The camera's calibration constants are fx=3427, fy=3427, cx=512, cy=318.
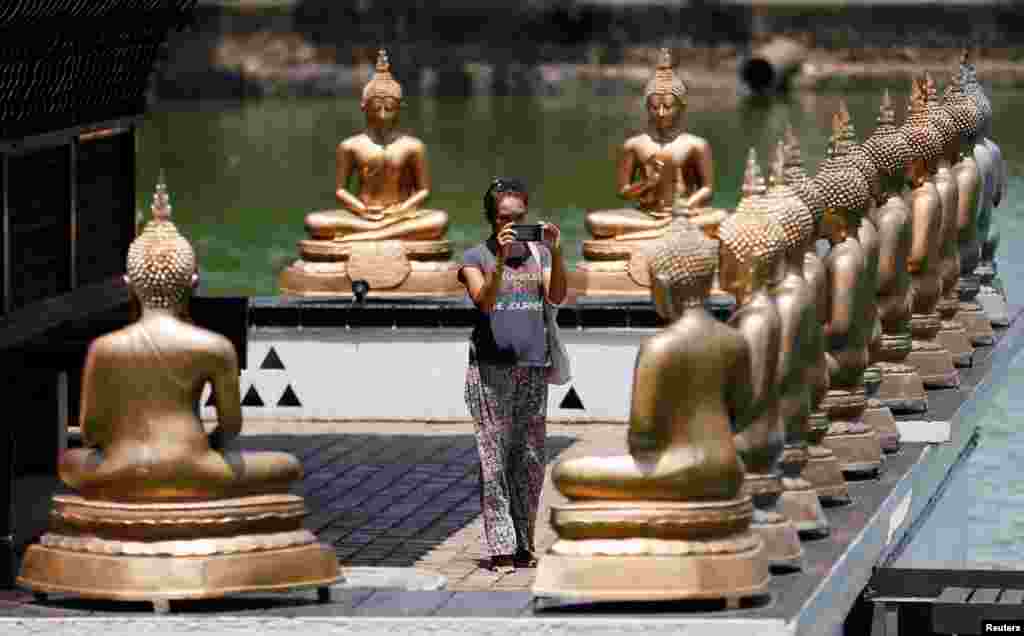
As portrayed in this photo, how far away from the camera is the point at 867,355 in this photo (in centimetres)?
1238

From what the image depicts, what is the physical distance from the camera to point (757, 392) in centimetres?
1011

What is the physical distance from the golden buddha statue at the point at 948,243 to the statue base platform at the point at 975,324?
0.53 metres

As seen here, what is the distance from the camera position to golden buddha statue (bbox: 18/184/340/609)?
31.7 feet

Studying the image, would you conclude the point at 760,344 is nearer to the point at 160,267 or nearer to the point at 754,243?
the point at 754,243

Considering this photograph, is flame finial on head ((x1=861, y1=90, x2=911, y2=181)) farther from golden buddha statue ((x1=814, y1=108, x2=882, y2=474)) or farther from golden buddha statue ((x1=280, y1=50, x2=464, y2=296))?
golden buddha statue ((x1=280, y1=50, x2=464, y2=296))

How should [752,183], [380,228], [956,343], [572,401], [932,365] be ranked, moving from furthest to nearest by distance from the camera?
[380,228]
[572,401]
[956,343]
[932,365]
[752,183]

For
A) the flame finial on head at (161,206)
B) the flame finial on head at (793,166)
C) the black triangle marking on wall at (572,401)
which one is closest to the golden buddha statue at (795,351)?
the flame finial on head at (793,166)

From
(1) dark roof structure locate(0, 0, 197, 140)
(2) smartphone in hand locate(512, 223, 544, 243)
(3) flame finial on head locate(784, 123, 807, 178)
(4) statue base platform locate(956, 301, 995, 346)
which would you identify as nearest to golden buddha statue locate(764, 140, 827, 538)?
(3) flame finial on head locate(784, 123, 807, 178)

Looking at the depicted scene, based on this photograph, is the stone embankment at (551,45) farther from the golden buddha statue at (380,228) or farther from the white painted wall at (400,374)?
the white painted wall at (400,374)

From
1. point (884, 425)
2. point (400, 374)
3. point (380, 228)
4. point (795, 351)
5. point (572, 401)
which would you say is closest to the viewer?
point (795, 351)

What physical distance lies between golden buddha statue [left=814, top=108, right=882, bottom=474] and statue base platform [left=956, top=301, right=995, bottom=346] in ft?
13.4

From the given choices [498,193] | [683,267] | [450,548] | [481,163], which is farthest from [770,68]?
[683,267]

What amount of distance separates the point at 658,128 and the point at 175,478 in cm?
819

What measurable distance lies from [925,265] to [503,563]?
13.6 feet
